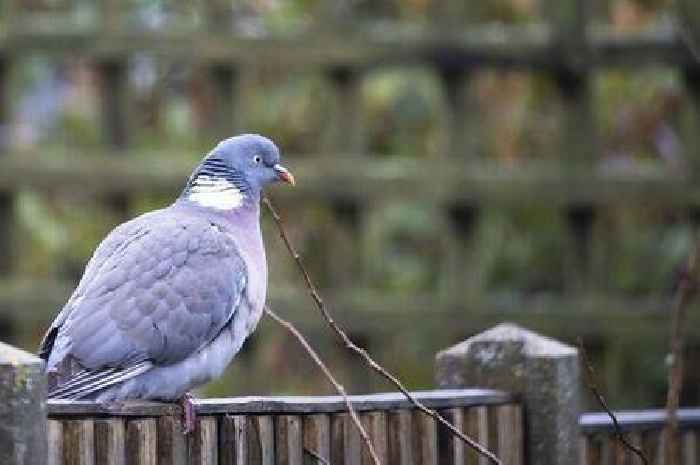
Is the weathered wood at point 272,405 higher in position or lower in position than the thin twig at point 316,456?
higher

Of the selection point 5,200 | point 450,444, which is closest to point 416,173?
point 5,200

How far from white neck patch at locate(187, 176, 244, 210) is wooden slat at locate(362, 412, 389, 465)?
893mm

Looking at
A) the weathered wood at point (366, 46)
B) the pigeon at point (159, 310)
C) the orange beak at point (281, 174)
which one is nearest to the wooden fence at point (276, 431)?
the pigeon at point (159, 310)

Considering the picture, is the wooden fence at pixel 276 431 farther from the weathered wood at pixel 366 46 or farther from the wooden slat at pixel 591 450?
the weathered wood at pixel 366 46

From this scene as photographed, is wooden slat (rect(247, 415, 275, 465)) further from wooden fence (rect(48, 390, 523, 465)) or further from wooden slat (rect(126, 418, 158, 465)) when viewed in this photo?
wooden slat (rect(126, 418, 158, 465))

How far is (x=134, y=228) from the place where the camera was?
4.74m

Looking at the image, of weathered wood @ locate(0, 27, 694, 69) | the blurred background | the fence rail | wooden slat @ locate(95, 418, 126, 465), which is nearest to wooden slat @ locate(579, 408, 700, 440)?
the fence rail

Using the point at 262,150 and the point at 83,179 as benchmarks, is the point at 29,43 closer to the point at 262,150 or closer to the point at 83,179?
the point at 83,179

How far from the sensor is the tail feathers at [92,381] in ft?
14.1

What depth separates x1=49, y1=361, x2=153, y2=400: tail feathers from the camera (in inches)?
170

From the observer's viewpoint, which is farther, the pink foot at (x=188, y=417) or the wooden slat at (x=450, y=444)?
the wooden slat at (x=450, y=444)

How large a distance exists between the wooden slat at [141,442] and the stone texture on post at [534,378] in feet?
3.51

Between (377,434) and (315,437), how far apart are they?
0.19m

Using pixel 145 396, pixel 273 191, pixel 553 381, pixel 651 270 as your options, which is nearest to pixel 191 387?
pixel 145 396
